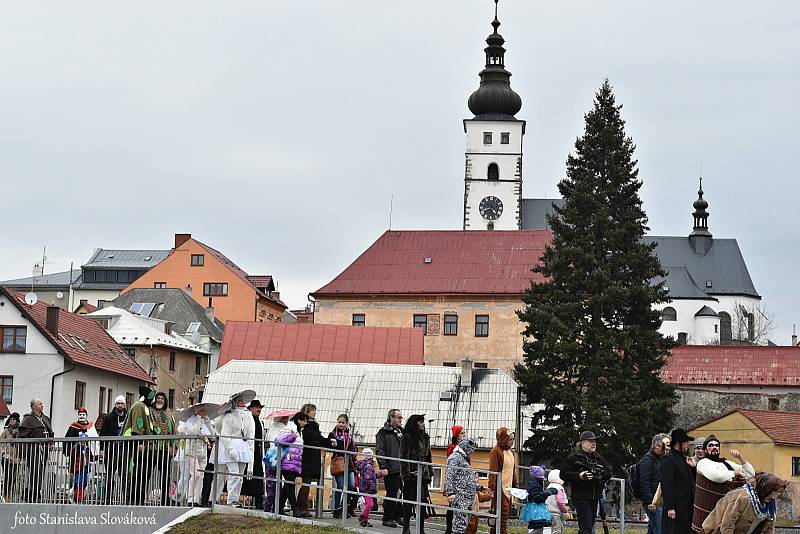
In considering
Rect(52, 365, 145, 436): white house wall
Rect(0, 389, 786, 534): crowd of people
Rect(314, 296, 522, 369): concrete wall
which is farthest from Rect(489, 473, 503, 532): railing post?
Rect(314, 296, 522, 369): concrete wall

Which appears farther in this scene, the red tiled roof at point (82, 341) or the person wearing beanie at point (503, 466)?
the red tiled roof at point (82, 341)

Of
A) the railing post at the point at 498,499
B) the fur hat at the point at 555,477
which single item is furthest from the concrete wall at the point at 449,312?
the railing post at the point at 498,499

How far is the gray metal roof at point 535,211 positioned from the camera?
106m

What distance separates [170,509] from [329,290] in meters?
56.1

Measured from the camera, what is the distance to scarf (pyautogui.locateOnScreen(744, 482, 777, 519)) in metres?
12.4

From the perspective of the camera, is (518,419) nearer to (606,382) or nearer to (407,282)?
(606,382)

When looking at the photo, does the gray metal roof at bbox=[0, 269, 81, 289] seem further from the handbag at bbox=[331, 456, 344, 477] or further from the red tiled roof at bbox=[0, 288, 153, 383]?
the handbag at bbox=[331, 456, 344, 477]

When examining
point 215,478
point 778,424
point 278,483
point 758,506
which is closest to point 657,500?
point 758,506

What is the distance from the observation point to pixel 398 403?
51.2 metres

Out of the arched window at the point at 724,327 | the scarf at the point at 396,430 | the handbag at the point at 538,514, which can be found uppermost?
the arched window at the point at 724,327

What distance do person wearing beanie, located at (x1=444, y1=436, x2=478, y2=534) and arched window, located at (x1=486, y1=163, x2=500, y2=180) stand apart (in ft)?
284

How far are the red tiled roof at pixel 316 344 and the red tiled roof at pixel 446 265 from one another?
974cm

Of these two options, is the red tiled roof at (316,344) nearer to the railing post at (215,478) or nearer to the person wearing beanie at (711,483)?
the railing post at (215,478)

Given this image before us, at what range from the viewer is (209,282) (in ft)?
285
